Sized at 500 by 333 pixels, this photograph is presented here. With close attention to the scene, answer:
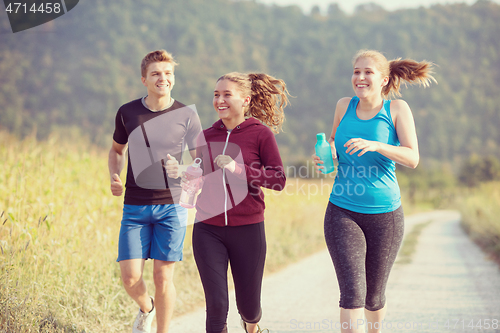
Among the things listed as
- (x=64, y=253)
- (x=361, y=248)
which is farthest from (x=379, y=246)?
(x=64, y=253)

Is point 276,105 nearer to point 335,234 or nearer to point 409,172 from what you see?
point 335,234

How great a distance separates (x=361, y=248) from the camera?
2.93 meters

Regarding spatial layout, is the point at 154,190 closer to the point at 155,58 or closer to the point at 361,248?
the point at 155,58

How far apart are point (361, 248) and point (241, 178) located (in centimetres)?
91

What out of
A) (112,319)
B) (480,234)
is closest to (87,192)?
(112,319)

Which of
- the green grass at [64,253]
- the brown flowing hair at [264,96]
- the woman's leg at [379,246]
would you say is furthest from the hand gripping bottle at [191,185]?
the woman's leg at [379,246]

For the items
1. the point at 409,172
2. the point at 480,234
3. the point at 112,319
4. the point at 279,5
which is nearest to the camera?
the point at 112,319

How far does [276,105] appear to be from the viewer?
136 inches

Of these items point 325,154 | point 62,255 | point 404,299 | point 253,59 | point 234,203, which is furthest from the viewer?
point 253,59

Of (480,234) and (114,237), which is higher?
(114,237)

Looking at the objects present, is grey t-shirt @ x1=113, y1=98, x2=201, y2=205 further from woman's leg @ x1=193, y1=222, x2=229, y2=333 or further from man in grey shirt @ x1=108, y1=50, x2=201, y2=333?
woman's leg @ x1=193, y1=222, x2=229, y2=333

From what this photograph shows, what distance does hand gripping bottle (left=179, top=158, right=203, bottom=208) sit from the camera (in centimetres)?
288

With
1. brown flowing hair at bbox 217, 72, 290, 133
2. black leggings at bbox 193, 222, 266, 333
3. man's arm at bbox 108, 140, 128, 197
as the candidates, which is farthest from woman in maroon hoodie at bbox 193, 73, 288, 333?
man's arm at bbox 108, 140, 128, 197

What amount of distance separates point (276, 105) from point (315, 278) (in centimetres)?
410
